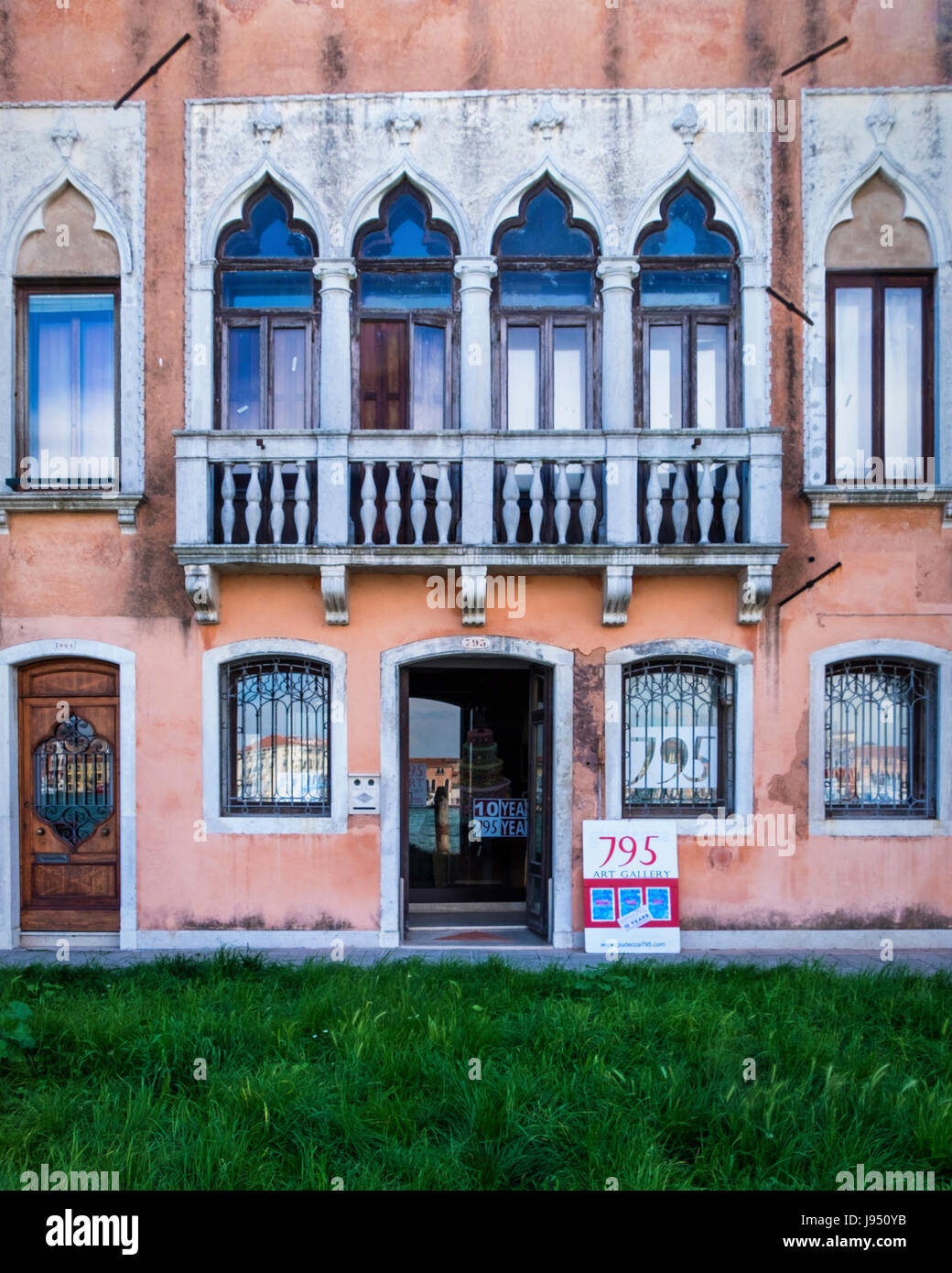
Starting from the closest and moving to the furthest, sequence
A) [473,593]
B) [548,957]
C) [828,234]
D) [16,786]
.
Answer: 1. [548,957]
2. [473,593]
3. [828,234]
4. [16,786]

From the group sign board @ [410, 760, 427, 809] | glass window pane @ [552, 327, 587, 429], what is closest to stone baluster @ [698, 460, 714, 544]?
glass window pane @ [552, 327, 587, 429]

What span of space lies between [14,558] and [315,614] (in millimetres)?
3044

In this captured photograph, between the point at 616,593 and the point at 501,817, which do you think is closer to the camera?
the point at 616,593

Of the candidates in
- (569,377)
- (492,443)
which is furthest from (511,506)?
(569,377)

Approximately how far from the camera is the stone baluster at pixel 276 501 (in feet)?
30.1

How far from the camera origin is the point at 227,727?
9.69 meters

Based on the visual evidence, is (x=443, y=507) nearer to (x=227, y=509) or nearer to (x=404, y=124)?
(x=227, y=509)

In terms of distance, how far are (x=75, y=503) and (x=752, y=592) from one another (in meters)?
6.60

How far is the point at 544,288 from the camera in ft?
32.0

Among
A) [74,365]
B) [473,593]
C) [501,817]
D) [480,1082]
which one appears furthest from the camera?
[501,817]

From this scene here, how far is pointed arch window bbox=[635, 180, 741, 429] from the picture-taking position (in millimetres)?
9648

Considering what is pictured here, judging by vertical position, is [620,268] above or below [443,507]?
above
